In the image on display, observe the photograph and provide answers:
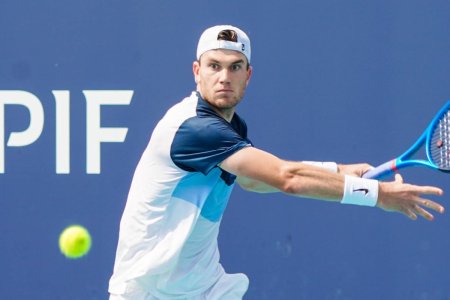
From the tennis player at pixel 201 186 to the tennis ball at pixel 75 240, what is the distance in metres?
1.00

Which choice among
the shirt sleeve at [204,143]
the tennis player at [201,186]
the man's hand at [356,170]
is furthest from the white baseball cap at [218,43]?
the man's hand at [356,170]

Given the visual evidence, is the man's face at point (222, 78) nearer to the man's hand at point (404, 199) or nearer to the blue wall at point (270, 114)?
the man's hand at point (404, 199)

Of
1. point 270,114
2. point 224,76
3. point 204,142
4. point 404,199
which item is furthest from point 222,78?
point 270,114

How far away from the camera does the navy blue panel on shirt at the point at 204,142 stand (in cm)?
386

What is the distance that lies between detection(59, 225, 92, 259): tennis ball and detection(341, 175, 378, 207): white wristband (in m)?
1.66

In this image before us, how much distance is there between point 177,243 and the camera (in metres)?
4.02

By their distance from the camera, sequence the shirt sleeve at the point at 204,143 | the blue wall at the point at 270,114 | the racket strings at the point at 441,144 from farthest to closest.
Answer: the blue wall at the point at 270,114 < the racket strings at the point at 441,144 < the shirt sleeve at the point at 204,143

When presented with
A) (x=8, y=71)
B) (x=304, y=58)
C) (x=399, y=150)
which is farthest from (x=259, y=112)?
(x=8, y=71)

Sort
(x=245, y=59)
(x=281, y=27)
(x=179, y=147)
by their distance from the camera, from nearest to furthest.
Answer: (x=179, y=147)
(x=245, y=59)
(x=281, y=27)

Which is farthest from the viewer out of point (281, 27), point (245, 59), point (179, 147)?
point (281, 27)

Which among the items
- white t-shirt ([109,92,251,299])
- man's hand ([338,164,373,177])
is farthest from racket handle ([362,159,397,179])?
white t-shirt ([109,92,251,299])

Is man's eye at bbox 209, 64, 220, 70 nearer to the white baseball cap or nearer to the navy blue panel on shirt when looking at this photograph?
the white baseball cap

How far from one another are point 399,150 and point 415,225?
1.12ft

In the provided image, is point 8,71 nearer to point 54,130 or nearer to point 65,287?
point 54,130
